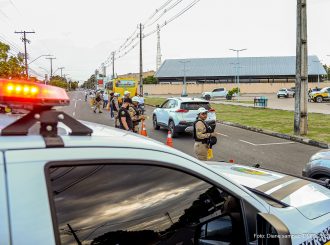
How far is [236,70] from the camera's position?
95.7 metres

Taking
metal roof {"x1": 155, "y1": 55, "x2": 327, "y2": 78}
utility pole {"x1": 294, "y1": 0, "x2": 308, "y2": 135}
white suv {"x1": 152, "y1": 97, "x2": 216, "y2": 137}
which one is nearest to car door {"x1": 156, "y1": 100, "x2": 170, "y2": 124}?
white suv {"x1": 152, "y1": 97, "x2": 216, "y2": 137}

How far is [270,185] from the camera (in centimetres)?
269

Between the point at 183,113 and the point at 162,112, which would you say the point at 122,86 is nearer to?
the point at 162,112

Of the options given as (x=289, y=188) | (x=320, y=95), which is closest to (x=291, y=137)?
(x=289, y=188)

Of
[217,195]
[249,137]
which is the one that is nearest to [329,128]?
[249,137]

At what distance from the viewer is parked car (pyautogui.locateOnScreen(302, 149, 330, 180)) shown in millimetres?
4680

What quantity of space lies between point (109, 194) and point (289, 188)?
150cm

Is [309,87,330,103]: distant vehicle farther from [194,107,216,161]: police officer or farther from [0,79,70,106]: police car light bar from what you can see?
[0,79,70,106]: police car light bar

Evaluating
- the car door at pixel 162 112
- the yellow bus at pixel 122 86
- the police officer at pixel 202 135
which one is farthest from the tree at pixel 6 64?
the police officer at pixel 202 135

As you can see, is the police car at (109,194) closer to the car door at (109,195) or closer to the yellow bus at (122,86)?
the car door at (109,195)

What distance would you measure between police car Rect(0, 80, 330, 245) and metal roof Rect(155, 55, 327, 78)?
311ft

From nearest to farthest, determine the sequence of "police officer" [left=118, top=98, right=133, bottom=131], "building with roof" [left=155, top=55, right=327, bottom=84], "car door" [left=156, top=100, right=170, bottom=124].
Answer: "police officer" [left=118, top=98, right=133, bottom=131] < "car door" [left=156, top=100, right=170, bottom=124] < "building with roof" [left=155, top=55, right=327, bottom=84]

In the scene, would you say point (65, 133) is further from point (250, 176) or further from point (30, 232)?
point (250, 176)

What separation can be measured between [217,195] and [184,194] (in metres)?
0.21
